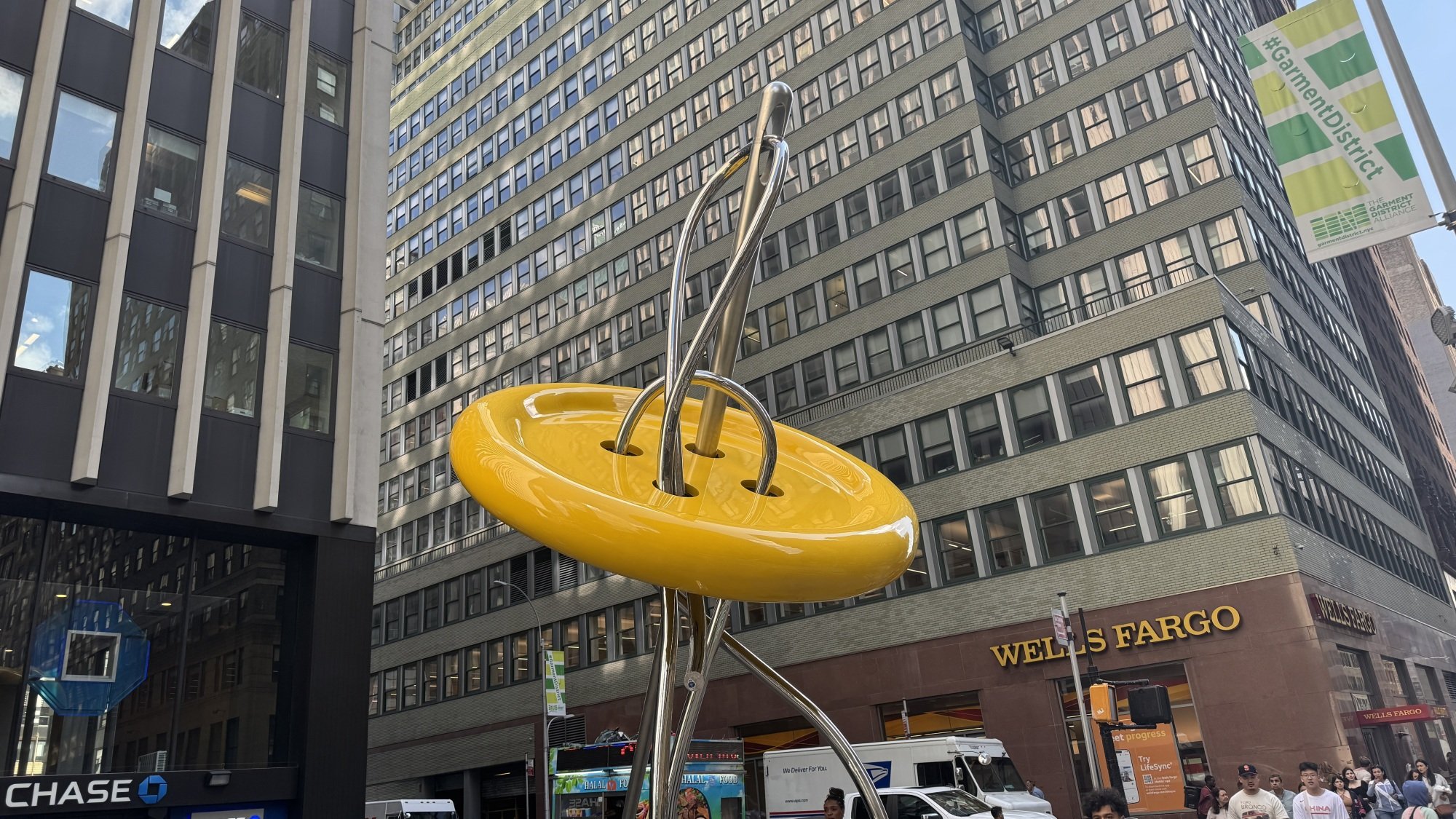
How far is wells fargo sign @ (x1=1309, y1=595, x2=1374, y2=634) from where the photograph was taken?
1088 inches

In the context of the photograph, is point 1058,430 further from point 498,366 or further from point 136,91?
point 498,366

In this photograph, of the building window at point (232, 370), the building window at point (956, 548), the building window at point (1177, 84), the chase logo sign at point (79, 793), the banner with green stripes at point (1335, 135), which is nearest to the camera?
the banner with green stripes at point (1335, 135)

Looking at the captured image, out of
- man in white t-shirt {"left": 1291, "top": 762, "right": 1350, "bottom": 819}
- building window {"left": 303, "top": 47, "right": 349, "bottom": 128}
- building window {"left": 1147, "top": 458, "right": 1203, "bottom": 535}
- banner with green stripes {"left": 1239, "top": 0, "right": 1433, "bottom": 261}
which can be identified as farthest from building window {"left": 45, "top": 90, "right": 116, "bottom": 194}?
building window {"left": 1147, "top": 458, "right": 1203, "bottom": 535}

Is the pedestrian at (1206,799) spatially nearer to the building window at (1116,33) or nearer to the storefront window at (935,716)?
the storefront window at (935,716)

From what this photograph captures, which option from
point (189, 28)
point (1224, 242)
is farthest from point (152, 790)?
point (1224, 242)

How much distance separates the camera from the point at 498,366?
56500 millimetres

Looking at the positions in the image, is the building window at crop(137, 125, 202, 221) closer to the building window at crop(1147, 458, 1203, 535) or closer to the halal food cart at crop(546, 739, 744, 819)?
the halal food cart at crop(546, 739, 744, 819)

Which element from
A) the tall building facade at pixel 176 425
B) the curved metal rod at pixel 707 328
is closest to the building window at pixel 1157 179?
the tall building facade at pixel 176 425

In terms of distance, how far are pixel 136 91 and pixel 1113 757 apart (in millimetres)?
20744

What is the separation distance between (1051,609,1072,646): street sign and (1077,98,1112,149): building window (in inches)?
808

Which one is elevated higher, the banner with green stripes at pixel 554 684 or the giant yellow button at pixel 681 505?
the banner with green stripes at pixel 554 684

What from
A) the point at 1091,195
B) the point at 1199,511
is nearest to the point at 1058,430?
the point at 1199,511

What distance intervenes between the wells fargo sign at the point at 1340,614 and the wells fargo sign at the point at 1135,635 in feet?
6.36

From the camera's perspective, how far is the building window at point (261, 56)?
71.7ft
